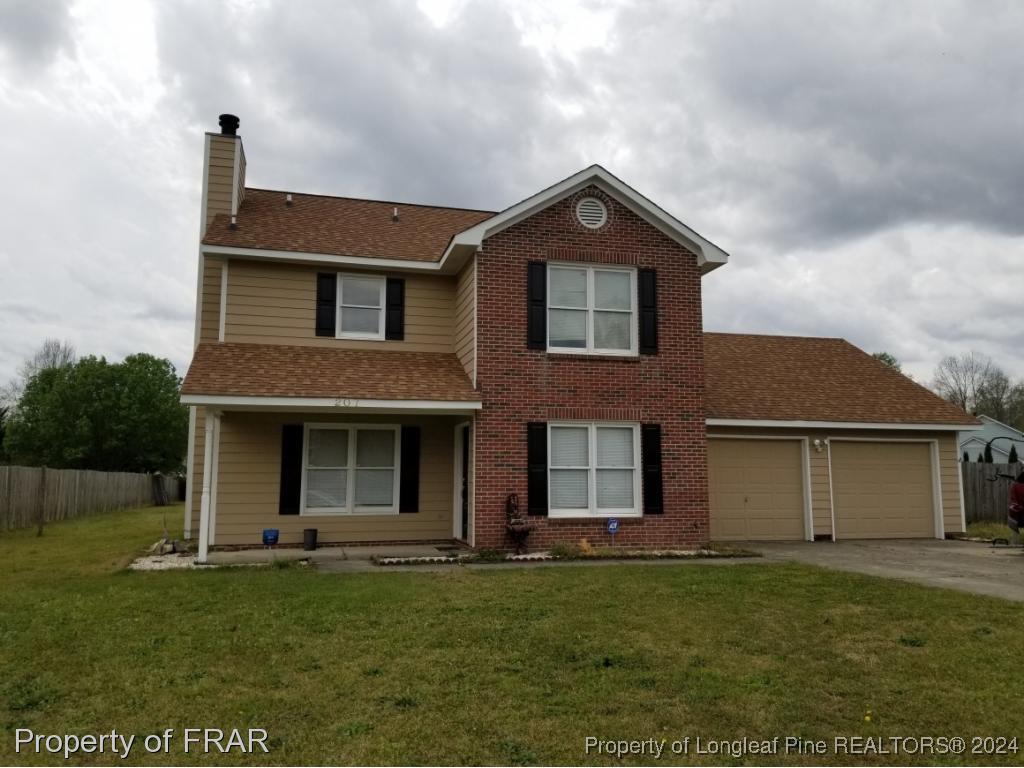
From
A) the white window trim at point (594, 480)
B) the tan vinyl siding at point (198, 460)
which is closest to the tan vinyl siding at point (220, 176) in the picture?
the tan vinyl siding at point (198, 460)

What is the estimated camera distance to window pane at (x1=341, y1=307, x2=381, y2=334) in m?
14.3

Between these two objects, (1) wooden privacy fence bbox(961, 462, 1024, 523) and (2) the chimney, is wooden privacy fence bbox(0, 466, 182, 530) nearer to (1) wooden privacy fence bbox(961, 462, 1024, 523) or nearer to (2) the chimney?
(2) the chimney

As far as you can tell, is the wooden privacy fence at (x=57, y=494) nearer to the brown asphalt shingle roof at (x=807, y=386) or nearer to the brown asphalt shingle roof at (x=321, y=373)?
the brown asphalt shingle roof at (x=321, y=373)

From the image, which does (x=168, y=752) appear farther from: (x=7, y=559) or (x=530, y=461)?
(x=7, y=559)

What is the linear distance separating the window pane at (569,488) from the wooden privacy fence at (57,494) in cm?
1297

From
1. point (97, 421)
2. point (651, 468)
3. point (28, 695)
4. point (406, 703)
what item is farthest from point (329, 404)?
point (97, 421)

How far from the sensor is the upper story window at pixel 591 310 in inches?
524

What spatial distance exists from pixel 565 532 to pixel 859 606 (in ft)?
17.9

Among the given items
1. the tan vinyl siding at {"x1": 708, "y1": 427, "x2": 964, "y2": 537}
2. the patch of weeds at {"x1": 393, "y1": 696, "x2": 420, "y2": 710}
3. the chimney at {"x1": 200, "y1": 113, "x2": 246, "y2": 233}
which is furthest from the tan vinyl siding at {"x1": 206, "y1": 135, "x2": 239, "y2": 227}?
the patch of weeds at {"x1": 393, "y1": 696, "x2": 420, "y2": 710}

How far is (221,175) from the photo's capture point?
15398 mm

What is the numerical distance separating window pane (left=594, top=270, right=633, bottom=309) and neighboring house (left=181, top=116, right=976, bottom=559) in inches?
1.6

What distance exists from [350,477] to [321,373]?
7.06 ft

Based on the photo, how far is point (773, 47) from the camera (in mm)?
11906

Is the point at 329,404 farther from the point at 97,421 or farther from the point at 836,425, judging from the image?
the point at 97,421
